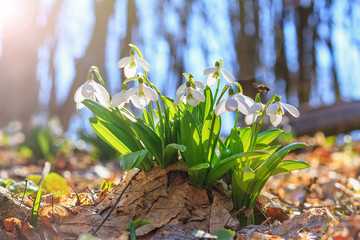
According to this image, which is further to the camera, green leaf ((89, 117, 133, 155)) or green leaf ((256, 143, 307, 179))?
green leaf ((89, 117, 133, 155))

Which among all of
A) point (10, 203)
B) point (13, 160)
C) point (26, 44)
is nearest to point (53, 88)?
point (26, 44)

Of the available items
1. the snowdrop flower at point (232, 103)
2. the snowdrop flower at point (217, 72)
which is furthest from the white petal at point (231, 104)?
the snowdrop flower at point (217, 72)

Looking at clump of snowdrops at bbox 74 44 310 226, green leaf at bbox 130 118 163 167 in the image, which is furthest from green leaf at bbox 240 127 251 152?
green leaf at bbox 130 118 163 167

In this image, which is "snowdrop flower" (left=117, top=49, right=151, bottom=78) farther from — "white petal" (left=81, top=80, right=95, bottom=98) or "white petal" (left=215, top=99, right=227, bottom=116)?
"white petal" (left=215, top=99, right=227, bottom=116)

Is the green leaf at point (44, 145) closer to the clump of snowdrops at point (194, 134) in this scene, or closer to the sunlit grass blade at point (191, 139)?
the clump of snowdrops at point (194, 134)

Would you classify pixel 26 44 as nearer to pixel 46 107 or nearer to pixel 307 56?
pixel 46 107

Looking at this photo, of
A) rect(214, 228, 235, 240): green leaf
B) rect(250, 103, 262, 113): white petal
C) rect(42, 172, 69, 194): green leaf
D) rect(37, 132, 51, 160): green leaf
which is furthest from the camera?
rect(37, 132, 51, 160): green leaf
